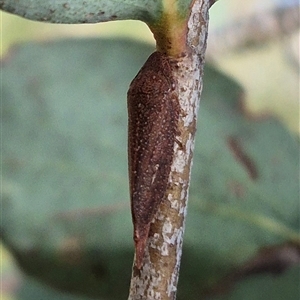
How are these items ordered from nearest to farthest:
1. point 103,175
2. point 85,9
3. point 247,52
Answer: point 85,9, point 103,175, point 247,52

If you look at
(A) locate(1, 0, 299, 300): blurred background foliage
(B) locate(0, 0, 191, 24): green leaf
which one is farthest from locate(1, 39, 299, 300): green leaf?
(B) locate(0, 0, 191, 24): green leaf

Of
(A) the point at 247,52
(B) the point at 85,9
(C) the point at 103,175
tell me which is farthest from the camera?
(A) the point at 247,52

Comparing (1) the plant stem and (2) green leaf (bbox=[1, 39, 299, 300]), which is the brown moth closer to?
(1) the plant stem

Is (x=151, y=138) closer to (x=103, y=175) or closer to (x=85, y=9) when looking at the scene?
(x=85, y=9)

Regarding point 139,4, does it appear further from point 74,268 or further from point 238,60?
point 238,60

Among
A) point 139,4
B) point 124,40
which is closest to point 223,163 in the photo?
point 124,40

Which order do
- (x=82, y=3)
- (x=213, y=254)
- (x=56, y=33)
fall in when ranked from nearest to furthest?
(x=82, y=3)
(x=213, y=254)
(x=56, y=33)

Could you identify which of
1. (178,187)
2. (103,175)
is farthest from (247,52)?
Result: (178,187)
